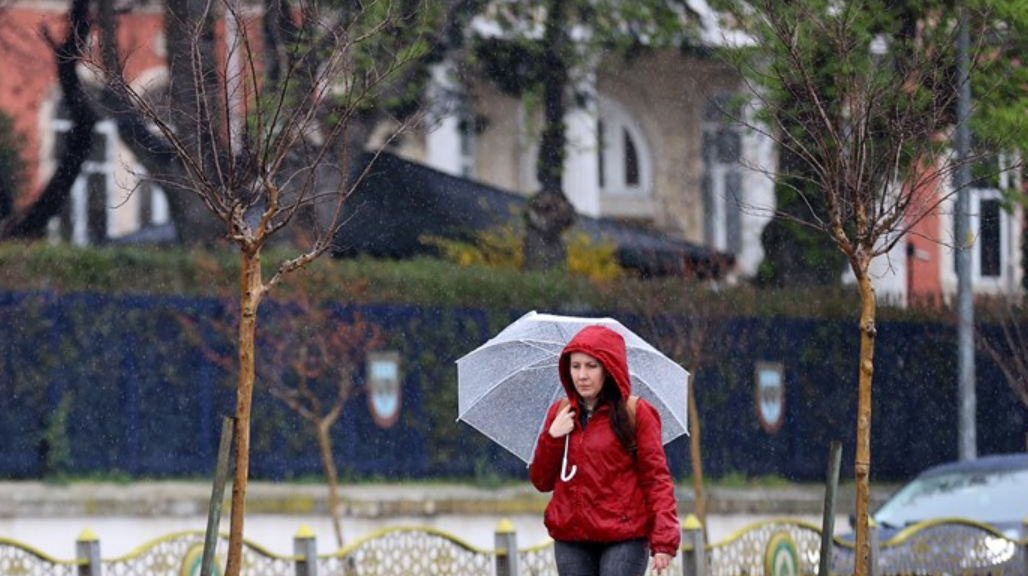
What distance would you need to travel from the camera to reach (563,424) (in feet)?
31.6

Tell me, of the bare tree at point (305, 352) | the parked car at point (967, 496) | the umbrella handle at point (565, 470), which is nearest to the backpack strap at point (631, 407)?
the umbrella handle at point (565, 470)

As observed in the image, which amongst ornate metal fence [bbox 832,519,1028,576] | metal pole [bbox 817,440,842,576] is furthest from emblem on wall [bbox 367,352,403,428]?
metal pole [bbox 817,440,842,576]

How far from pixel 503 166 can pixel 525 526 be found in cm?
555

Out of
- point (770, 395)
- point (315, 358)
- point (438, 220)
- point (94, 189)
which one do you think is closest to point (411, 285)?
point (438, 220)

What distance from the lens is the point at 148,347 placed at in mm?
24922

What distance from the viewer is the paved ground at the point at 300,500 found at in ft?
75.0

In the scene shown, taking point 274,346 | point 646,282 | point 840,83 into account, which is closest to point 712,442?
point 646,282

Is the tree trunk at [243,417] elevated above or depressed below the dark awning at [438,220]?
below

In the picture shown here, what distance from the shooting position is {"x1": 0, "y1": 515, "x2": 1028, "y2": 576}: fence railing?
1329 centimetres

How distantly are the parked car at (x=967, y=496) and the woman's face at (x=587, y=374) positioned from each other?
27.5 feet

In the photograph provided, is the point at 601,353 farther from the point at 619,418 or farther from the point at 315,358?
the point at 315,358

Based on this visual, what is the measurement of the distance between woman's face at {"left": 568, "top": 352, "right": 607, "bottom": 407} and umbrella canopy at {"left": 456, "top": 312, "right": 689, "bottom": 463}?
1454mm

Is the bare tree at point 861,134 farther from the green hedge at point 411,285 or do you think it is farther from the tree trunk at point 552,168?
the tree trunk at point 552,168

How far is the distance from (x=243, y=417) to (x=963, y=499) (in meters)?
8.52
